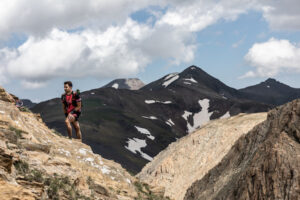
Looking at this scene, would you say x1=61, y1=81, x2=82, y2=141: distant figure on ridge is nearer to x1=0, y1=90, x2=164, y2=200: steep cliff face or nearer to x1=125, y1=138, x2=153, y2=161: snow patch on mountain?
x1=0, y1=90, x2=164, y2=200: steep cliff face

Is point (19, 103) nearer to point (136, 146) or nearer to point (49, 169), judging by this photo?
point (49, 169)

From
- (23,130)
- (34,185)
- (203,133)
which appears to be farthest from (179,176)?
(34,185)

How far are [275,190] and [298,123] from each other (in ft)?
10.7

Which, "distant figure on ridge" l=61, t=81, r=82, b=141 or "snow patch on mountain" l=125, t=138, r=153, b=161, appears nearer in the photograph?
"distant figure on ridge" l=61, t=81, r=82, b=141

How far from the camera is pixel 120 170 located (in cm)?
1862

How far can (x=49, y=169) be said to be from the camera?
12727 mm

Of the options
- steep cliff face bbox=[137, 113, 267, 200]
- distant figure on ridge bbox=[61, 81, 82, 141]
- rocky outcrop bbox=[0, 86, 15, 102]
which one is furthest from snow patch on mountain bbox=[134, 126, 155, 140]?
rocky outcrop bbox=[0, 86, 15, 102]

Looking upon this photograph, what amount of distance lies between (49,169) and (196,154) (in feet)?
146

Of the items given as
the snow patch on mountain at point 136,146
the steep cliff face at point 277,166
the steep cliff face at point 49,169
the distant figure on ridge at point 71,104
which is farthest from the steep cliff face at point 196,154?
the snow patch on mountain at point 136,146

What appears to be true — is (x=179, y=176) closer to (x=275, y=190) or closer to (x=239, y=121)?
(x=239, y=121)

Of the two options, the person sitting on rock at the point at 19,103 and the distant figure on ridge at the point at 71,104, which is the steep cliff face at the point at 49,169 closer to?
the person sitting on rock at the point at 19,103

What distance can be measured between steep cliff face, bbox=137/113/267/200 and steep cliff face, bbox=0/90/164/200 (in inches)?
1274

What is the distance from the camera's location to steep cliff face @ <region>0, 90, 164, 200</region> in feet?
30.9

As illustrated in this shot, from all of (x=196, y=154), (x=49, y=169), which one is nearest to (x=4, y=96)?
(x=49, y=169)
